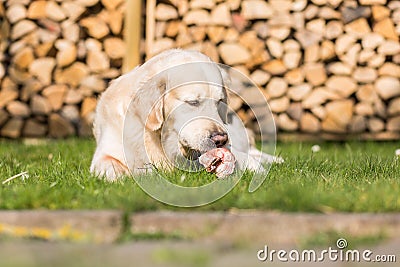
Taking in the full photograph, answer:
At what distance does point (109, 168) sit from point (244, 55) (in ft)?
10.8

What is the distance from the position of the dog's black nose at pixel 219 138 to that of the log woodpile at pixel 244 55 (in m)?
3.37

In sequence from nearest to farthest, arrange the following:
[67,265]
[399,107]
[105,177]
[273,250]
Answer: [67,265] → [273,250] → [105,177] → [399,107]

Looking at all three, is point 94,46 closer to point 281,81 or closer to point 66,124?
point 66,124

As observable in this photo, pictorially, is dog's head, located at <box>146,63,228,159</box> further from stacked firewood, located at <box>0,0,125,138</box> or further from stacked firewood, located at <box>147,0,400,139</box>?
stacked firewood, located at <box>0,0,125,138</box>

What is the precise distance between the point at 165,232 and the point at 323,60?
4.75 m

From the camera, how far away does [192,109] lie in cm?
400

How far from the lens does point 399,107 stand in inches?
281

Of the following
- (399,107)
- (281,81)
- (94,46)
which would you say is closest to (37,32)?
(94,46)

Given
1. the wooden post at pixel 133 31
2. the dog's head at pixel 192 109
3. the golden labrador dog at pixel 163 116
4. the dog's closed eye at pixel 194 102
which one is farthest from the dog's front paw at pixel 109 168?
the wooden post at pixel 133 31

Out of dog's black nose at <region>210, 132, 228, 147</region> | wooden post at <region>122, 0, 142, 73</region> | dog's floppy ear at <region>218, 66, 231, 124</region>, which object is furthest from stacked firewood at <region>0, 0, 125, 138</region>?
dog's black nose at <region>210, 132, 228, 147</region>

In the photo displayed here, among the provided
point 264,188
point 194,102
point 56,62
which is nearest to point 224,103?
point 194,102

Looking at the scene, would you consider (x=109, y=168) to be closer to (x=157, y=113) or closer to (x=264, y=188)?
(x=157, y=113)

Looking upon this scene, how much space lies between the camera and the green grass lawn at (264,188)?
300 cm

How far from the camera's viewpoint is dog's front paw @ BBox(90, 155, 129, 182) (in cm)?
411
